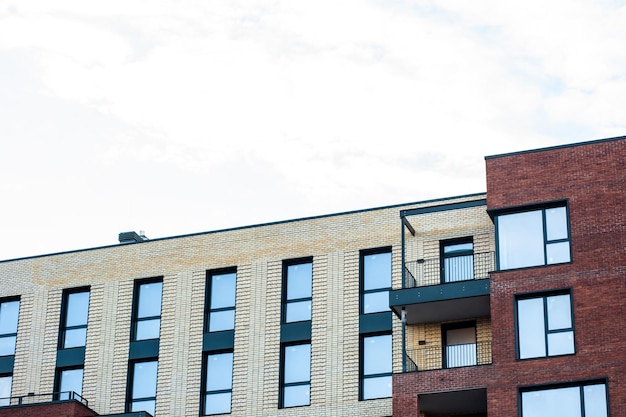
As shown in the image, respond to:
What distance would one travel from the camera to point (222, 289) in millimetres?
52844

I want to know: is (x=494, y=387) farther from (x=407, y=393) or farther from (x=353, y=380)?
(x=353, y=380)

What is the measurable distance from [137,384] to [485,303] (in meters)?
13.1

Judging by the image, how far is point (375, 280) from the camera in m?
50.8

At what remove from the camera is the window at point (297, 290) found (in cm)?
5129

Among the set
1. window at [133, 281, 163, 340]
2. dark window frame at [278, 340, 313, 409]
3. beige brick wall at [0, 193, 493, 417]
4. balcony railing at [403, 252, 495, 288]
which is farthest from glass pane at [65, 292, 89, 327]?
balcony railing at [403, 252, 495, 288]

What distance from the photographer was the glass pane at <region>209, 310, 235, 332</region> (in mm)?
52000

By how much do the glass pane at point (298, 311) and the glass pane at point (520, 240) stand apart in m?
7.61

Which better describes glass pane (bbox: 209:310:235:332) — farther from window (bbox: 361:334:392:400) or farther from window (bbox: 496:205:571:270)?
window (bbox: 496:205:571:270)

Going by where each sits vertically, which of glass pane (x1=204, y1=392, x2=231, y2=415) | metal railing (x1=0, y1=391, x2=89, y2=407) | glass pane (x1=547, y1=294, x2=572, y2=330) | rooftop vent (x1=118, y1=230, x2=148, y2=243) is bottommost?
glass pane (x1=204, y1=392, x2=231, y2=415)

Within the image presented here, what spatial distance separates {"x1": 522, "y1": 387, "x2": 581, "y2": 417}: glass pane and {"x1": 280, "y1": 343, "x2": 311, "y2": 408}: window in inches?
331

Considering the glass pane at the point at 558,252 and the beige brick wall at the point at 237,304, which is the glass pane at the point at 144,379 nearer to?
the beige brick wall at the point at 237,304

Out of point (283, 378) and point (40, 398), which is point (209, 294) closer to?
point (283, 378)

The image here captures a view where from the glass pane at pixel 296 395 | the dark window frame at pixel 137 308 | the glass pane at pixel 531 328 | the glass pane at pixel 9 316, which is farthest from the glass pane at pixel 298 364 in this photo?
the glass pane at pixel 9 316

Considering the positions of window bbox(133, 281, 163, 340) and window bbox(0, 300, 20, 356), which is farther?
window bbox(0, 300, 20, 356)
